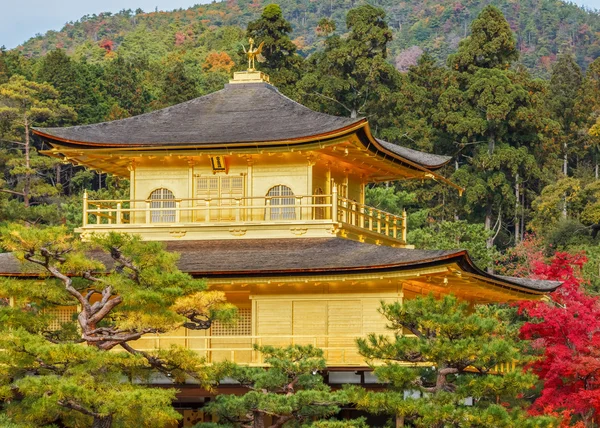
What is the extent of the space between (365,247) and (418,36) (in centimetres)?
9736

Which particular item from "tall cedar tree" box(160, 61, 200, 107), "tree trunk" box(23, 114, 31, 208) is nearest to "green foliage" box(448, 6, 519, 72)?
"tall cedar tree" box(160, 61, 200, 107)

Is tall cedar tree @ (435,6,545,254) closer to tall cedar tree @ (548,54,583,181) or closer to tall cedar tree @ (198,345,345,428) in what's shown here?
tall cedar tree @ (548,54,583,181)

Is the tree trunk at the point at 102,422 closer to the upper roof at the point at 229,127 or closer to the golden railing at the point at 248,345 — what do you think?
the golden railing at the point at 248,345

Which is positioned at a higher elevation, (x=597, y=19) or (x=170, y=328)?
(x=597, y=19)

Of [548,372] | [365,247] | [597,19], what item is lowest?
[548,372]

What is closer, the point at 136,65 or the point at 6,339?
the point at 6,339

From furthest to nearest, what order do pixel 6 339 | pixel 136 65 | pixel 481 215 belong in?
pixel 136 65
pixel 481 215
pixel 6 339

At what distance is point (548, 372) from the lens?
99.5 feet

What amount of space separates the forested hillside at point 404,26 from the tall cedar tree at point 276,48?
41.3 m

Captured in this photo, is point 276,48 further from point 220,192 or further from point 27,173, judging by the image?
point 220,192

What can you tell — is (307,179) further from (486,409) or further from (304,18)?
(304,18)

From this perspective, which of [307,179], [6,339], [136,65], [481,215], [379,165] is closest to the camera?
[6,339]

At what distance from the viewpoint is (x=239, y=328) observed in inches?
1100

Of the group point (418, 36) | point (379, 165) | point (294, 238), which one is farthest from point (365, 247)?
point (418, 36)
